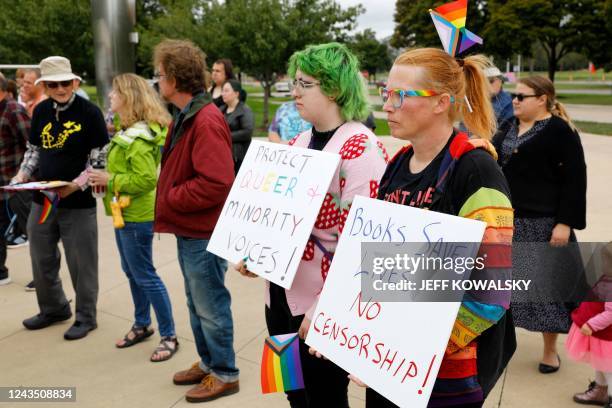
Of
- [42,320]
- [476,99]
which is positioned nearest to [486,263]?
[476,99]

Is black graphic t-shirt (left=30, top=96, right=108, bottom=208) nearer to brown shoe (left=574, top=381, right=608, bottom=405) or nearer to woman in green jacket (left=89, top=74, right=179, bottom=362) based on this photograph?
woman in green jacket (left=89, top=74, right=179, bottom=362)

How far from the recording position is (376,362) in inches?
65.9

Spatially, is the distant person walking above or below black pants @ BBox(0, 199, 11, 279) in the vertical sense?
above

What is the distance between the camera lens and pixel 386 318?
5.52 feet

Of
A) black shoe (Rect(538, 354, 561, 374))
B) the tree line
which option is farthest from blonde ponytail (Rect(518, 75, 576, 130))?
the tree line

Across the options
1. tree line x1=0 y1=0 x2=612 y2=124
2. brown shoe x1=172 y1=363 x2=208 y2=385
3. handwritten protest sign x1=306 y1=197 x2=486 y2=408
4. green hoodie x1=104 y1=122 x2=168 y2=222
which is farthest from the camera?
tree line x1=0 y1=0 x2=612 y2=124

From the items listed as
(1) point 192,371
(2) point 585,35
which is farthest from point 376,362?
(2) point 585,35

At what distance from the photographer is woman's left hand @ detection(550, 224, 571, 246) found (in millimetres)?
3623

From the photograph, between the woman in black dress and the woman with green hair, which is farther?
the woman in black dress

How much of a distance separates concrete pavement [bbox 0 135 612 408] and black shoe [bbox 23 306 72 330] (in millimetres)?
65

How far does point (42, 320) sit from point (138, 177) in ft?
5.53

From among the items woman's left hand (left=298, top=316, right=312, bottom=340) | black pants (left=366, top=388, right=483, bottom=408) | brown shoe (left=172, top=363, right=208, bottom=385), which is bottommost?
brown shoe (left=172, top=363, right=208, bottom=385)

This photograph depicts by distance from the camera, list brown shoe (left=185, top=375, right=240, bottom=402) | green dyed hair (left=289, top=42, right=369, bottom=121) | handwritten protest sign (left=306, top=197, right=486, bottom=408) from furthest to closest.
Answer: brown shoe (left=185, top=375, right=240, bottom=402)
green dyed hair (left=289, top=42, right=369, bottom=121)
handwritten protest sign (left=306, top=197, right=486, bottom=408)

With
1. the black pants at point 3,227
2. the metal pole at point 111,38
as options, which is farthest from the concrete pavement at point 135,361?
the metal pole at point 111,38
